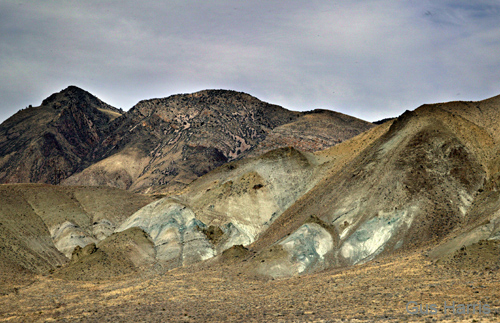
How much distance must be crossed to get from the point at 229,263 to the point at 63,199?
4157cm

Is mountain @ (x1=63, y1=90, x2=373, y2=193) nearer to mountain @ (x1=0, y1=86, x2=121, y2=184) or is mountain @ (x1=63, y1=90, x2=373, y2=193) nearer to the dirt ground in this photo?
mountain @ (x1=0, y1=86, x2=121, y2=184)

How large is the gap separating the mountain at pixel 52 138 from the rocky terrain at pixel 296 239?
77817 mm

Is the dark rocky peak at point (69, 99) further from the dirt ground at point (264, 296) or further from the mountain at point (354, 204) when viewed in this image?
the dirt ground at point (264, 296)

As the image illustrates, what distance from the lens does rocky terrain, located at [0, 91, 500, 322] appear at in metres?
33.1

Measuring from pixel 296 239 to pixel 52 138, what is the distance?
138 meters

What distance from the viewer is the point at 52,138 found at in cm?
16850

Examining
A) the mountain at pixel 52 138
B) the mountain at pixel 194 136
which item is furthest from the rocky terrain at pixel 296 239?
the mountain at pixel 52 138

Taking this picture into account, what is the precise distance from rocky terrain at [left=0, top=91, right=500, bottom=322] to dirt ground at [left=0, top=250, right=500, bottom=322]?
0.16 meters

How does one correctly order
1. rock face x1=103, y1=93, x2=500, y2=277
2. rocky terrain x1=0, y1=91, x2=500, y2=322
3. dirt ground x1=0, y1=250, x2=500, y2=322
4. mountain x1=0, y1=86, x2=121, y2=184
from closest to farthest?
dirt ground x1=0, y1=250, x2=500, y2=322, rocky terrain x1=0, y1=91, x2=500, y2=322, rock face x1=103, y1=93, x2=500, y2=277, mountain x1=0, y1=86, x2=121, y2=184

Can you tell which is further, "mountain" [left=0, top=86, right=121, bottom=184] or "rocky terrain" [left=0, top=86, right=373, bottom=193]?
"mountain" [left=0, top=86, right=121, bottom=184]

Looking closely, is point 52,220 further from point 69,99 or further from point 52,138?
point 69,99

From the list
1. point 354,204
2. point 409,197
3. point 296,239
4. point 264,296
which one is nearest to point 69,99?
point 354,204

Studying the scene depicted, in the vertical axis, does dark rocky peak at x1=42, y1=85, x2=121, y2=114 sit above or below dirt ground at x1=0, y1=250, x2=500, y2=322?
above

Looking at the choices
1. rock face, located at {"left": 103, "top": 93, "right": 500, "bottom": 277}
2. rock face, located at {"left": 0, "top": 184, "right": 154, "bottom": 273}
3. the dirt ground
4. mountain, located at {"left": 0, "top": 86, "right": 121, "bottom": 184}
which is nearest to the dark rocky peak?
mountain, located at {"left": 0, "top": 86, "right": 121, "bottom": 184}
